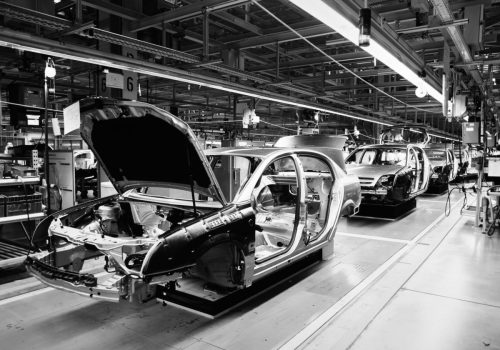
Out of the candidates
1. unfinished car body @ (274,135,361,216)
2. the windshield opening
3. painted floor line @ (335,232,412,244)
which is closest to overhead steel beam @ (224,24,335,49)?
unfinished car body @ (274,135,361,216)

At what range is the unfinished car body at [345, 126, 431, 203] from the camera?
7723 millimetres

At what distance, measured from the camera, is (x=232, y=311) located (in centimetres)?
348

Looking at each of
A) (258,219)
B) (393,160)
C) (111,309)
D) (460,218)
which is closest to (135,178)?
(111,309)

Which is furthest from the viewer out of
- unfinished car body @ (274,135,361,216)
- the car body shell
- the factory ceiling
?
the car body shell

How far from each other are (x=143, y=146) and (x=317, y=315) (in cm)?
219

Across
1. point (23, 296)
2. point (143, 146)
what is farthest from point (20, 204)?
point (143, 146)

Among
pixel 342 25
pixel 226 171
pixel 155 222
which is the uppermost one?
pixel 342 25

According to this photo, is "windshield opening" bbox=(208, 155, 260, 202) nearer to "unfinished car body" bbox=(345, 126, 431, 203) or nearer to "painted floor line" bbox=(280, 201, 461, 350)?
"painted floor line" bbox=(280, 201, 461, 350)

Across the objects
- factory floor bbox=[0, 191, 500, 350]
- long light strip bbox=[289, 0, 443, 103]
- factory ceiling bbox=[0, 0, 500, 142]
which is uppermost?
factory ceiling bbox=[0, 0, 500, 142]

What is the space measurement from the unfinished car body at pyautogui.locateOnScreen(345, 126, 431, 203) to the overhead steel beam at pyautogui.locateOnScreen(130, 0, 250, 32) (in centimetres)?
410

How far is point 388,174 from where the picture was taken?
A: 25.9ft

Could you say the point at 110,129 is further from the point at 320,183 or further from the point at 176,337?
the point at 320,183

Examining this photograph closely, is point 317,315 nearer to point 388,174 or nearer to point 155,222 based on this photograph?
point 155,222

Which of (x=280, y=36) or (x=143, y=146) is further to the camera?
(x=280, y=36)
